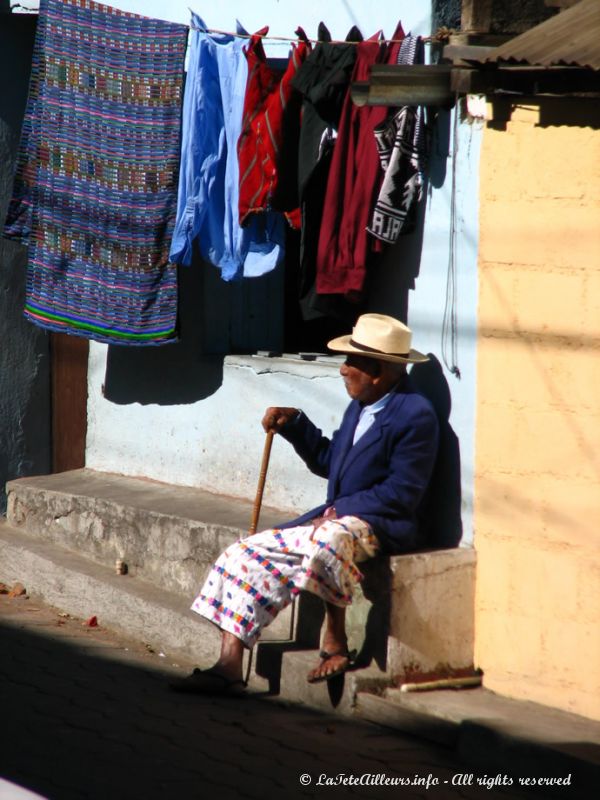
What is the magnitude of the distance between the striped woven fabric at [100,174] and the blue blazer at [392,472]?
1.87 metres

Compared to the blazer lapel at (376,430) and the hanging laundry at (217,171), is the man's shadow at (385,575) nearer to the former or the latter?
the blazer lapel at (376,430)

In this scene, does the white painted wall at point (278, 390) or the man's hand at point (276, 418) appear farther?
the man's hand at point (276, 418)

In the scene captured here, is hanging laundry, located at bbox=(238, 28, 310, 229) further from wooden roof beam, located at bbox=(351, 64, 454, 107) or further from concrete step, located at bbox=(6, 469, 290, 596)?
concrete step, located at bbox=(6, 469, 290, 596)

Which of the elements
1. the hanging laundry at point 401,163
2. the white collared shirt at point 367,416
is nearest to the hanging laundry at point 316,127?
the hanging laundry at point 401,163

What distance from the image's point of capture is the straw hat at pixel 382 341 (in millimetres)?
5809

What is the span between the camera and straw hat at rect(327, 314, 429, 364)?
19.1 feet

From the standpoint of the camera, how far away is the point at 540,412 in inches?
215

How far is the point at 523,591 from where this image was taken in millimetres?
5555

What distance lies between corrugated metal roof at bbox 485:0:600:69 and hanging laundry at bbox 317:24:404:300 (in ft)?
3.46

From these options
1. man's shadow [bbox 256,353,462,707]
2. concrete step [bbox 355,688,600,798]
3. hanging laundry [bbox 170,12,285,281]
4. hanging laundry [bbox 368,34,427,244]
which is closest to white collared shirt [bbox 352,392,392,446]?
man's shadow [bbox 256,353,462,707]

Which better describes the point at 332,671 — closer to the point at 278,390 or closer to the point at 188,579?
the point at 188,579

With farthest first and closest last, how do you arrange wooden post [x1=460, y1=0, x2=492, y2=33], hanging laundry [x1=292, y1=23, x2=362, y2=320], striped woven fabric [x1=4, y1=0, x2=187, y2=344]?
striped woven fabric [x1=4, y1=0, x2=187, y2=344]
hanging laundry [x1=292, y1=23, x2=362, y2=320]
wooden post [x1=460, y1=0, x2=492, y2=33]

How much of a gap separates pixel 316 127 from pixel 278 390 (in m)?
1.41

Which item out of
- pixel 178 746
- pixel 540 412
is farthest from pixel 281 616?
→ pixel 540 412
